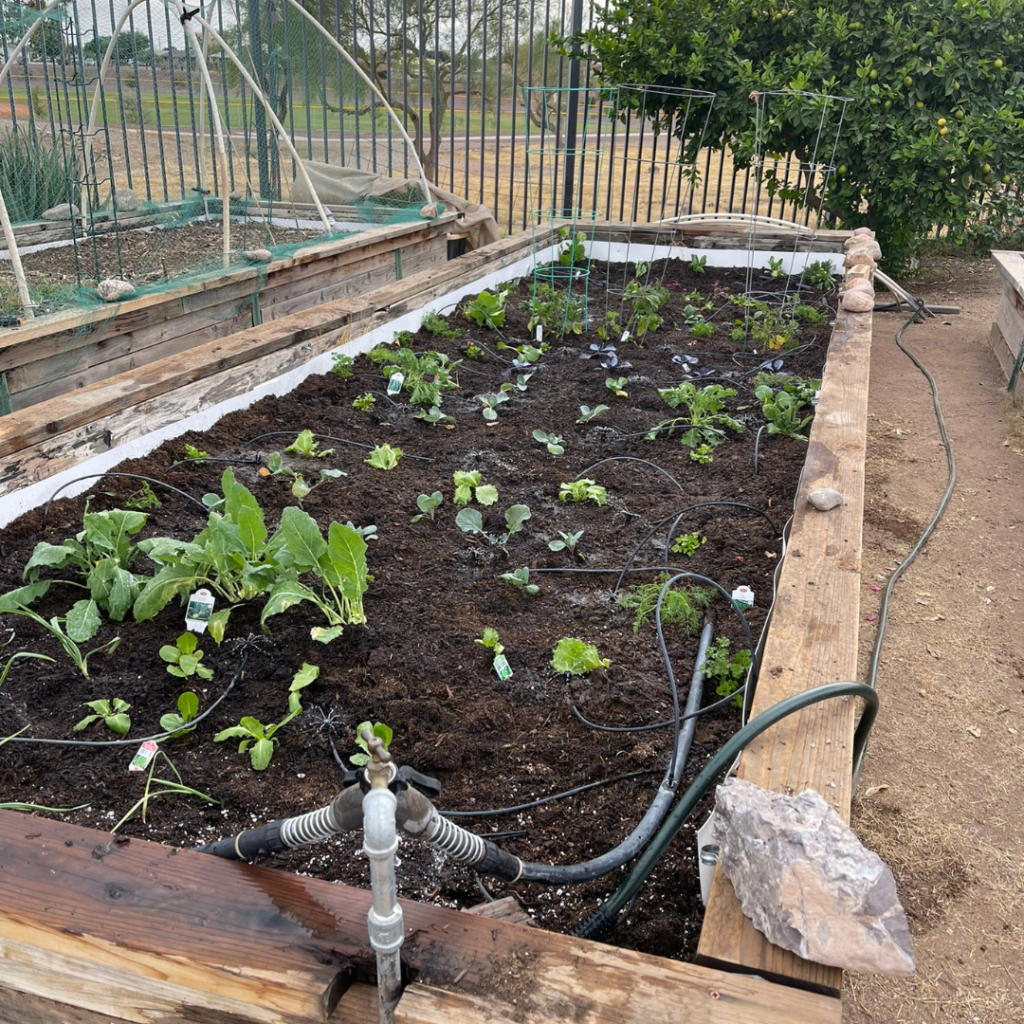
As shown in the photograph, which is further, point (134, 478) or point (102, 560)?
point (134, 478)

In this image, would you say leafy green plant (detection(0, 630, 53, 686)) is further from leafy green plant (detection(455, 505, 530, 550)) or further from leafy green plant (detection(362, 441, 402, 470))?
leafy green plant (detection(362, 441, 402, 470))

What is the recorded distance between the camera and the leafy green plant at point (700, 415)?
339cm

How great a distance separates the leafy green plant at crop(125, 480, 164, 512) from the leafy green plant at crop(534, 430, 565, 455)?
1.30 metres

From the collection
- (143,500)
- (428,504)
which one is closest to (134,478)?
(143,500)

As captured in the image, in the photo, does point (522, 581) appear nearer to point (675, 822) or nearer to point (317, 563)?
point (317, 563)

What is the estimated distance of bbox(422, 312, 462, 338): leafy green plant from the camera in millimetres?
4434

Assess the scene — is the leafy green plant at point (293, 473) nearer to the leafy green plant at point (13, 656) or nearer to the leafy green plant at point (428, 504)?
the leafy green plant at point (428, 504)

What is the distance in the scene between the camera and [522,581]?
2334mm

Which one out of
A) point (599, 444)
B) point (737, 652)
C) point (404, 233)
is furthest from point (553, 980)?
point (404, 233)

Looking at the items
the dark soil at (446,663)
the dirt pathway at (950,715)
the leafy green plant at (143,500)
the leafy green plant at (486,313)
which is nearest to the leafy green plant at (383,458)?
the dark soil at (446,663)

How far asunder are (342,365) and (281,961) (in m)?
2.94

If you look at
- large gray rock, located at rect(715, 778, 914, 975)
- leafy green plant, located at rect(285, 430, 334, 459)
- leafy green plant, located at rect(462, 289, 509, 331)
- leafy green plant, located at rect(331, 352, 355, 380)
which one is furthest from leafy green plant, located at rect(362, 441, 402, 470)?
large gray rock, located at rect(715, 778, 914, 975)

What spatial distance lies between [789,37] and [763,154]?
78 centimetres

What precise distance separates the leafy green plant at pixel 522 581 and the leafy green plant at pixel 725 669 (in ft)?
1.61
